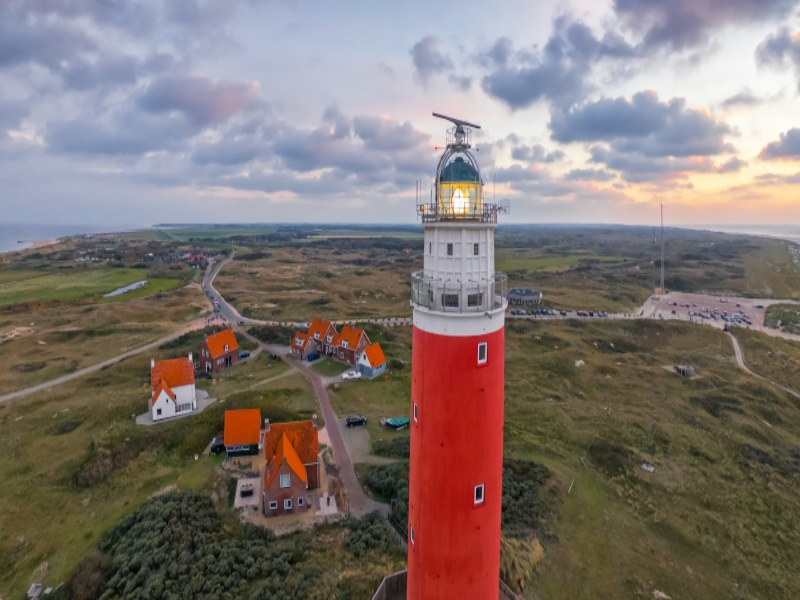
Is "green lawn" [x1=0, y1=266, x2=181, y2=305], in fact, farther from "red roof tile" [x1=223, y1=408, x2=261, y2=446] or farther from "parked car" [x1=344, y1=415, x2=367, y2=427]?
"parked car" [x1=344, y1=415, x2=367, y2=427]

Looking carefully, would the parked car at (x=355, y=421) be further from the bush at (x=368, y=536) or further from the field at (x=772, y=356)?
the field at (x=772, y=356)

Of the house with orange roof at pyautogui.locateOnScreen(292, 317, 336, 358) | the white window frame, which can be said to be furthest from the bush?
the house with orange roof at pyautogui.locateOnScreen(292, 317, 336, 358)

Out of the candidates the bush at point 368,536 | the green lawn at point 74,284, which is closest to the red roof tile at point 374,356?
the bush at point 368,536

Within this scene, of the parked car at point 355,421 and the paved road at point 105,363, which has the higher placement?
the paved road at point 105,363

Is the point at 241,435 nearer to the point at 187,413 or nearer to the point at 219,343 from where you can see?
the point at 187,413

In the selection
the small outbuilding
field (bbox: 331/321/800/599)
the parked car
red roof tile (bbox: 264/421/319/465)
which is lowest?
field (bbox: 331/321/800/599)

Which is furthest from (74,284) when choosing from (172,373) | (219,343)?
(172,373)
